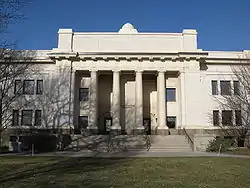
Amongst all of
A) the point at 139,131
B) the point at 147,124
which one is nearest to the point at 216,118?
the point at 147,124

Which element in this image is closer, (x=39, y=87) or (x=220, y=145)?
(x=220, y=145)

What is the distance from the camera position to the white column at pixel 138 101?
1478 inches

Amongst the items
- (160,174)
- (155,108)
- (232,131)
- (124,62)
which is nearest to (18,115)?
(124,62)

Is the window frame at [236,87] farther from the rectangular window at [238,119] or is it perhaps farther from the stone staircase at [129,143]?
the stone staircase at [129,143]

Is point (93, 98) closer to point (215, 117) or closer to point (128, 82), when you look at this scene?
point (128, 82)

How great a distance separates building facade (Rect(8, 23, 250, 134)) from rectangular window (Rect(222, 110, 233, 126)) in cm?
77

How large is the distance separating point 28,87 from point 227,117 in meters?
26.2

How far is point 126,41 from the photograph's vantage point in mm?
39812

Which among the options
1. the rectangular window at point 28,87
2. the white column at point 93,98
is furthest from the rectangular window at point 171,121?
the rectangular window at point 28,87

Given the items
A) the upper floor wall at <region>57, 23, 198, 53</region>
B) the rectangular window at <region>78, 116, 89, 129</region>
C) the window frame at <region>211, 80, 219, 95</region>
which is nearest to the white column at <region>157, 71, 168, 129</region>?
the upper floor wall at <region>57, 23, 198, 53</region>

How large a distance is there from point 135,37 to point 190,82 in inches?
367

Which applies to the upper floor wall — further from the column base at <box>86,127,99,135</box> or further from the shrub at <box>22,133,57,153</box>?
the shrub at <box>22,133,57,153</box>

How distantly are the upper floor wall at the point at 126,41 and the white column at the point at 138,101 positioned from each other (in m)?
3.81

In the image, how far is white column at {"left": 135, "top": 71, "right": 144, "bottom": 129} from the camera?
37531mm
